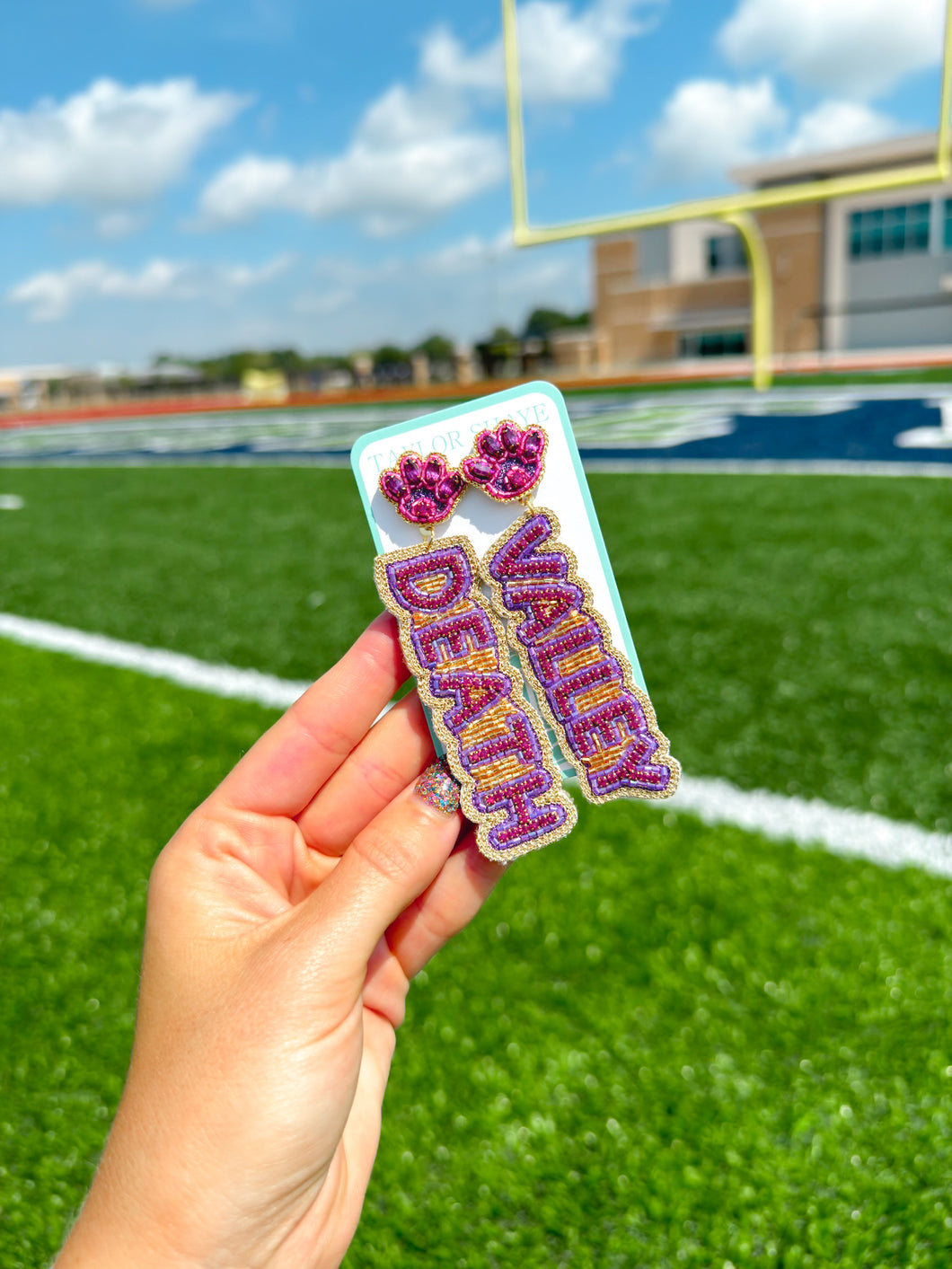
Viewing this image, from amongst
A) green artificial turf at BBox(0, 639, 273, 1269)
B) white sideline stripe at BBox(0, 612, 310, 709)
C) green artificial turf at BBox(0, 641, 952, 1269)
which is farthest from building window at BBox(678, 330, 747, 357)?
green artificial turf at BBox(0, 641, 952, 1269)

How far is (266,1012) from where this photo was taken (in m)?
1.00

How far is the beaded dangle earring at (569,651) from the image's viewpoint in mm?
1267

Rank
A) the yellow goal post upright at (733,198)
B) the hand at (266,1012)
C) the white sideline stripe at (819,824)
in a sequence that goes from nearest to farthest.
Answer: the hand at (266,1012)
the white sideline stripe at (819,824)
the yellow goal post upright at (733,198)

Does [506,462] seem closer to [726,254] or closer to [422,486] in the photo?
[422,486]

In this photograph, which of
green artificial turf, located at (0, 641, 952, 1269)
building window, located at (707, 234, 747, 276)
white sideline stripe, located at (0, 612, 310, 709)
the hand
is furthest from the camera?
building window, located at (707, 234, 747, 276)

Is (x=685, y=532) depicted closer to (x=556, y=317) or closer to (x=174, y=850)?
(x=174, y=850)

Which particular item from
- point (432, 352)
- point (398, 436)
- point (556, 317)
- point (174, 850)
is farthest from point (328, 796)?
point (556, 317)

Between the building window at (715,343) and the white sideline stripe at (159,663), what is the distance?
2961 cm

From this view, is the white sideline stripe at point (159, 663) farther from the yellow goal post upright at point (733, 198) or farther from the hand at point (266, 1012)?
the yellow goal post upright at point (733, 198)

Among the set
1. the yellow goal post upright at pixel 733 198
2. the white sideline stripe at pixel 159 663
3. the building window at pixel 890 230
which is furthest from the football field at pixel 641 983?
the building window at pixel 890 230

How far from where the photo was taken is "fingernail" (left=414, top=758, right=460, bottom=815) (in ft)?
3.90

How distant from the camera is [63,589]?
5.26 metres

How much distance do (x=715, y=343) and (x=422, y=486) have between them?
32.4 meters

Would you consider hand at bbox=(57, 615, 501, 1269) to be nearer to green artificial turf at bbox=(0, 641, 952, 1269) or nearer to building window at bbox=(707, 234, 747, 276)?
green artificial turf at bbox=(0, 641, 952, 1269)
